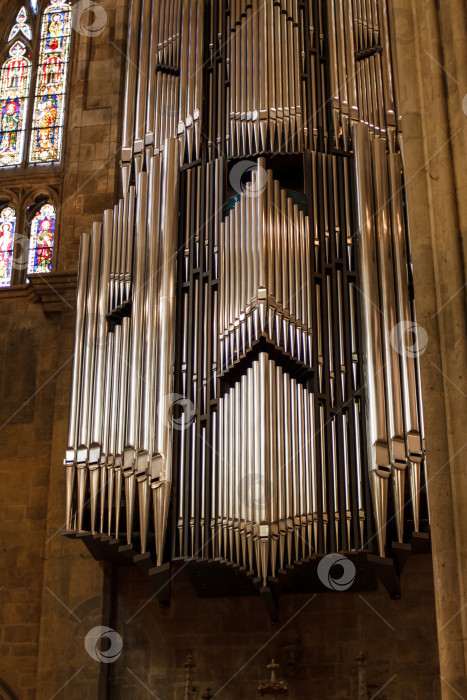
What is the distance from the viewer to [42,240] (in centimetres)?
1384

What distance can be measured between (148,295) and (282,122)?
260 cm

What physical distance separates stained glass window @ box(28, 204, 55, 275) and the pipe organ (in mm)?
1601

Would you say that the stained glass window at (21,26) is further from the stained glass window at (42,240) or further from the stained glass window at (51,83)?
the stained glass window at (42,240)

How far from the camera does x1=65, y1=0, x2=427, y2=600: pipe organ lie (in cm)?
1026

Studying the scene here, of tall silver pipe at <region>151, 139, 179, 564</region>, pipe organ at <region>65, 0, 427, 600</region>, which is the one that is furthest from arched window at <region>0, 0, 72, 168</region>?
tall silver pipe at <region>151, 139, 179, 564</region>

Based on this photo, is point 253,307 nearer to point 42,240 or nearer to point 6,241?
point 42,240

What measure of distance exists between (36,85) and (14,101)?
37 cm

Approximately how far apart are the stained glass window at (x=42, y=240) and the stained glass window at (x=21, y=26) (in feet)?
9.34

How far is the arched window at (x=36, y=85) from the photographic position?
1450 cm

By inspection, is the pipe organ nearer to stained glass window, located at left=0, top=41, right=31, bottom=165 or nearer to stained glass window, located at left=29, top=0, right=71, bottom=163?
stained glass window, located at left=29, top=0, right=71, bottom=163

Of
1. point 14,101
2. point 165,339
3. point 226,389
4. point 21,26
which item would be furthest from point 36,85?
point 226,389

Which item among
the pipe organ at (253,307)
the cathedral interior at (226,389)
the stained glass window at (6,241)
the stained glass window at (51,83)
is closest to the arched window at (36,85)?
the stained glass window at (51,83)

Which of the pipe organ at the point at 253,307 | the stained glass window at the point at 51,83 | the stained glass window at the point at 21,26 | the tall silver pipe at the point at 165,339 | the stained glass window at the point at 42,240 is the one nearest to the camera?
the pipe organ at the point at 253,307

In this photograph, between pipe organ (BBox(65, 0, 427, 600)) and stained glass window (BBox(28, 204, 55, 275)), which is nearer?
pipe organ (BBox(65, 0, 427, 600))
